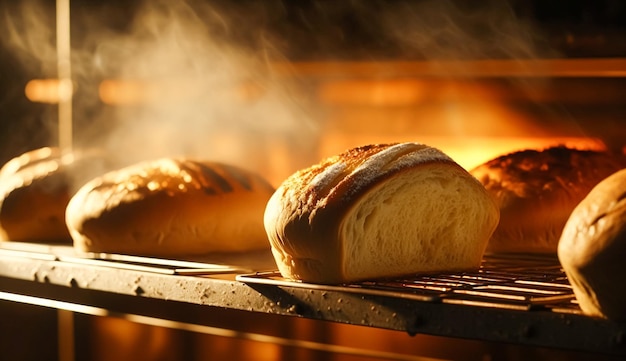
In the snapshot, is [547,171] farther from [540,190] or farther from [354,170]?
[354,170]

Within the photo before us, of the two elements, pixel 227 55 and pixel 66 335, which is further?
pixel 66 335

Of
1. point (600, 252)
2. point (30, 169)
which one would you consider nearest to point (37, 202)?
point (30, 169)

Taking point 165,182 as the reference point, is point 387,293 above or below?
below

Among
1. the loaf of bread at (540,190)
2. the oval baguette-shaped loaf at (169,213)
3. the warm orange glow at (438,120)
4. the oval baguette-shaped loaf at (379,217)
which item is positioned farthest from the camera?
the warm orange glow at (438,120)

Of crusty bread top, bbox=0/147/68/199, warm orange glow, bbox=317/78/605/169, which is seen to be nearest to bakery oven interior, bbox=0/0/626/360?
warm orange glow, bbox=317/78/605/169

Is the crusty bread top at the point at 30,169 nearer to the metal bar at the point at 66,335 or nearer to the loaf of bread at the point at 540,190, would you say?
the metal bar at the point at 66,335

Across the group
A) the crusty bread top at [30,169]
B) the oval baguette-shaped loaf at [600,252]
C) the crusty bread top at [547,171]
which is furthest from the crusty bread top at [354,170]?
the crusty bread top at [30,169]

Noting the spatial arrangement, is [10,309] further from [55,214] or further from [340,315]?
[340,315]
